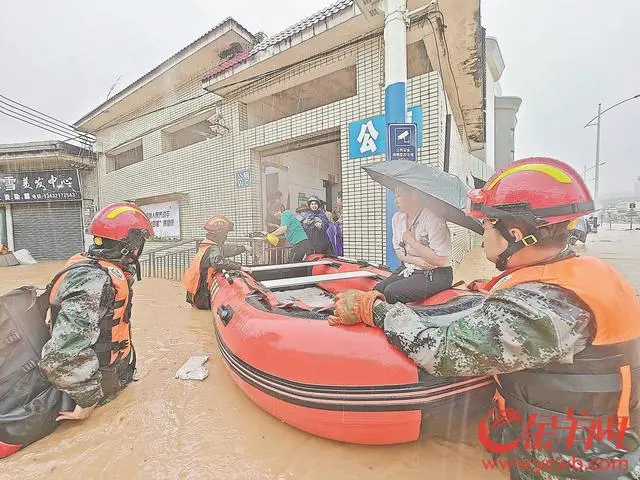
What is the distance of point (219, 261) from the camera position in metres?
4.32

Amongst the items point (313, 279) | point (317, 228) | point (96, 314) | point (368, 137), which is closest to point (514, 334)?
point (313, 279)

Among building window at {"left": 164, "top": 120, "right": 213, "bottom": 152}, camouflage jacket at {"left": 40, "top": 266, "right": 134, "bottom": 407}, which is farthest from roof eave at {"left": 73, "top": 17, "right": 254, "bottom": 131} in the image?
camouflage jacket at {"left": 40, "top": 266, "right": 134, "bottom": 407}

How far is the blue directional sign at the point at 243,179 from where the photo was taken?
24.2 ft

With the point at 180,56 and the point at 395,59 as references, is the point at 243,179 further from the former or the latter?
the point at 395,59

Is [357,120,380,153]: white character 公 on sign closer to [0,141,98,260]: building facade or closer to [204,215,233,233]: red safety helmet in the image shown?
[204,215,233,233]: red safety helmet

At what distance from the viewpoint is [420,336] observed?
146 cm

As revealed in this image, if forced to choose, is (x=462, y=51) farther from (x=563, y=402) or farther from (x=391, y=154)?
(x=563, y=402)

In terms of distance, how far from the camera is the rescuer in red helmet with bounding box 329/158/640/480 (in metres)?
1.16

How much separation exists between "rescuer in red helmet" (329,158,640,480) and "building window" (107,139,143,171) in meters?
12.3

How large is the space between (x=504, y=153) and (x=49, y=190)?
22893 mm

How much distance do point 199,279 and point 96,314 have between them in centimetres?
283

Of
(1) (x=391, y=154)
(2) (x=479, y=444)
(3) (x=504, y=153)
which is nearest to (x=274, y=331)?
(2) (x=479, y=444)

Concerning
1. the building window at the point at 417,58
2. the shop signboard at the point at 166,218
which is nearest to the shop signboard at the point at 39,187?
the shop signboard at the point at 166,218

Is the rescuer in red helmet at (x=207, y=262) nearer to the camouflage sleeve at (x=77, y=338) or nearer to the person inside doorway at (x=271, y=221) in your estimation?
the person inside doorway at (x=271, y=221)
